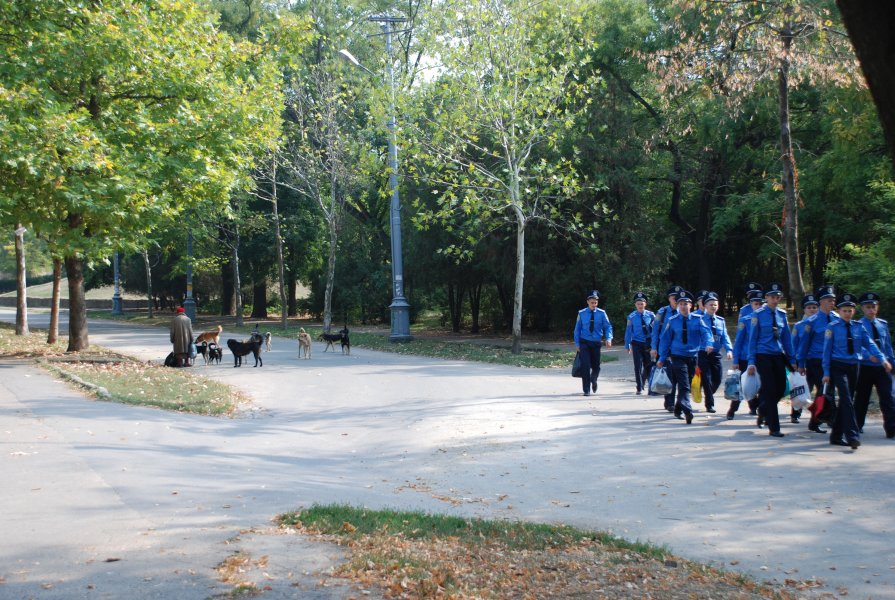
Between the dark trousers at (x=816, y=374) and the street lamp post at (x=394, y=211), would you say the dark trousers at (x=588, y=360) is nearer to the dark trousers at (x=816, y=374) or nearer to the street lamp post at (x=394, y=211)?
the dark trousers at (x=816, y=374)

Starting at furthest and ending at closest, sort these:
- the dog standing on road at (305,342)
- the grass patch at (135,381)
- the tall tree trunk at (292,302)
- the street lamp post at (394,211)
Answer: the tall tree trunk at (292,302) < the street lamp post at (394,211) < the dog standing on road at (305,342) < the grass patch at (135,381)

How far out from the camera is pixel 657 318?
1498 cm

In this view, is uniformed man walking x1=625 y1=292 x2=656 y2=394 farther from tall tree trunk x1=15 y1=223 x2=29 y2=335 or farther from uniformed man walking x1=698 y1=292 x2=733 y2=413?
tall tree trunk x1=15 y1=223 x2=29 y2=335

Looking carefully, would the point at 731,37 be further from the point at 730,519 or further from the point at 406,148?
the point at 406,148

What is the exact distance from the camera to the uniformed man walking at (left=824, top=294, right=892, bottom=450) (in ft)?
33.4

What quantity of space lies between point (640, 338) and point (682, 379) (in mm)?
3707

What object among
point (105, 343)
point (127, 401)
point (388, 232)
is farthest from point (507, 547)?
point (388, 232)

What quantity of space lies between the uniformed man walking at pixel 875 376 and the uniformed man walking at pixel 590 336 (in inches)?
203

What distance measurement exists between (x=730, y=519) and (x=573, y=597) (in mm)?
2737

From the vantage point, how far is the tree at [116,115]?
17812mm

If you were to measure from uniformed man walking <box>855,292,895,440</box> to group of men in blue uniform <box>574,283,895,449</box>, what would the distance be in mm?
12

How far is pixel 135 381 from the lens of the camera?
661 inches

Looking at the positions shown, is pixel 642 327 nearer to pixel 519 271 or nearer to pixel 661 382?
pixel 661 382

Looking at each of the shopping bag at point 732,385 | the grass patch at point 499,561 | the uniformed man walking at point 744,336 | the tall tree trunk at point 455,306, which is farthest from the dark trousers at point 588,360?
the tall tree trunk at point 455,306
